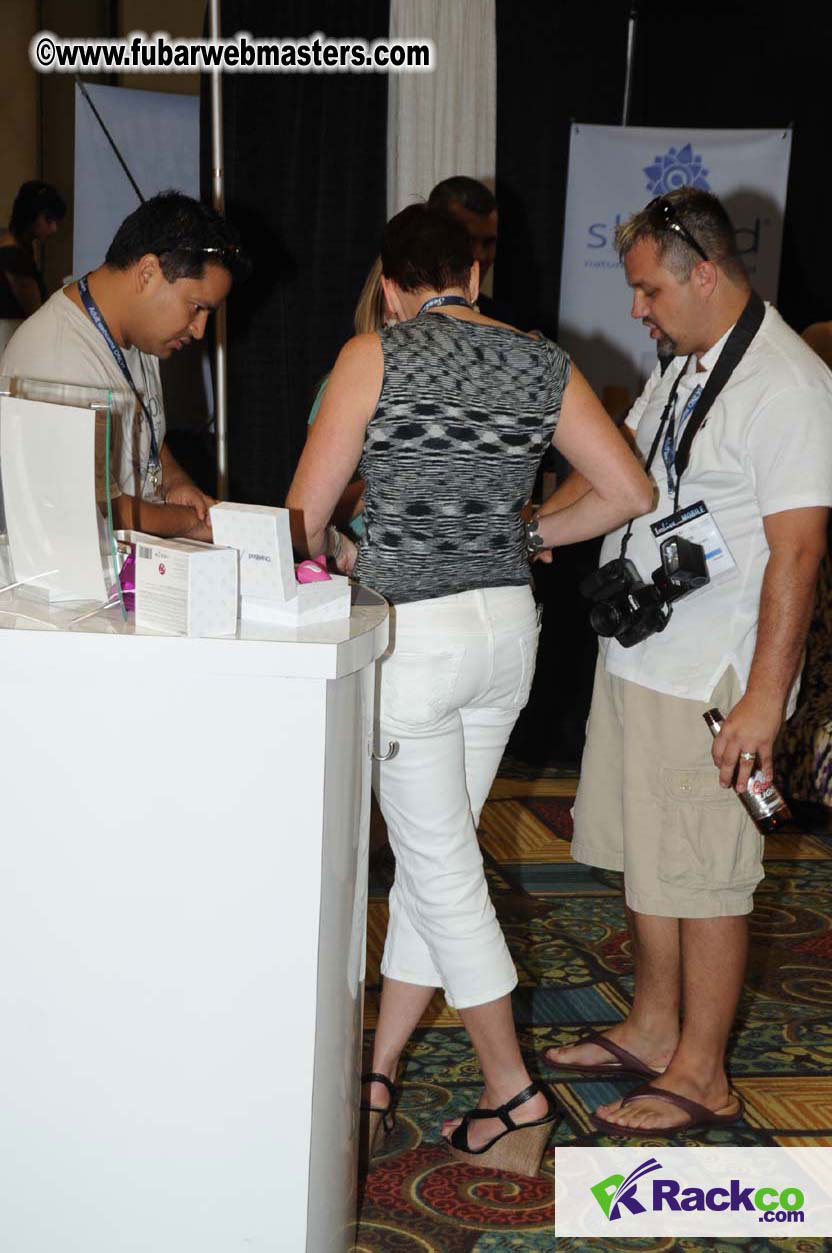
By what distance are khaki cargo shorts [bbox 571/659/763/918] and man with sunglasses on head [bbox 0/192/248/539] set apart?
0.82m

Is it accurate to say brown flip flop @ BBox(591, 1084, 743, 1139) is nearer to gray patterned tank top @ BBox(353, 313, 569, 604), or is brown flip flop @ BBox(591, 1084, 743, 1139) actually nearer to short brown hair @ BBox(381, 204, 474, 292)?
gray patterned tank top @ BBox(353, 313, 569, 604)

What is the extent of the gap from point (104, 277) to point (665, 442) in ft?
3.32

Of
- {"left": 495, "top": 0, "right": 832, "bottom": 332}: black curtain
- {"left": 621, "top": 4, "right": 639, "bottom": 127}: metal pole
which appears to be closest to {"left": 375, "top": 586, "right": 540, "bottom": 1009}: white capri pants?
{"left": 495, "top": 0, "right": 832, "bottom": 332}: black curtain

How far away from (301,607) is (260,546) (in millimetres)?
80

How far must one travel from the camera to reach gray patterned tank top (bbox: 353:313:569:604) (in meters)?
1.74

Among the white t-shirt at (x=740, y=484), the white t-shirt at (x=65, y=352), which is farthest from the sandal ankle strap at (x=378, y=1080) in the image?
the white t-shirt at (x=65, y=352)

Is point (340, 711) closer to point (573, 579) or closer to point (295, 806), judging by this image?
point (295, 806)

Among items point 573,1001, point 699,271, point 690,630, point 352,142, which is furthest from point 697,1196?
point 352,142

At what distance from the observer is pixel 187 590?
1.32 m

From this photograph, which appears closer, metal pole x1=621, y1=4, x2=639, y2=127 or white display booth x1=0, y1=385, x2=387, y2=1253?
white display booth x1=0, y1=385, x2=387, y2=1253

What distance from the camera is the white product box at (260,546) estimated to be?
55.4 inches

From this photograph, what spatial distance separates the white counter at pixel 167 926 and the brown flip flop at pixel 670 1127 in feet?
2.93

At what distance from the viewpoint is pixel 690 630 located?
7.09 feet

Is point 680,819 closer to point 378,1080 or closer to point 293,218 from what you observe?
point 378,1080
